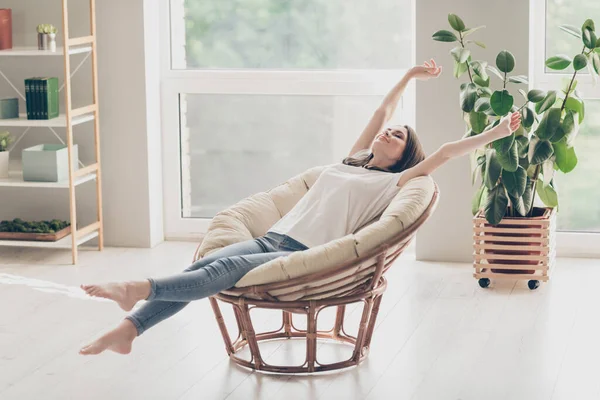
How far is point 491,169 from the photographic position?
421 centimetres

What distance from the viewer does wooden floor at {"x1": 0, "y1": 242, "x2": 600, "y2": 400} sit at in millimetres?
3174

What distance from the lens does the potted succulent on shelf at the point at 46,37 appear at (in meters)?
4.80

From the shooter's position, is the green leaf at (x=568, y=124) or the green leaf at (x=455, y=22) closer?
the green leaf at (x=568, y=124)

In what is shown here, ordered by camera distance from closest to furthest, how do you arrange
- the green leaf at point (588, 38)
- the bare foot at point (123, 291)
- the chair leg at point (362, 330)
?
the bare foot at point (123, 291)
the chair leg at point (362, 330)
the green leaf at point (588, 38)

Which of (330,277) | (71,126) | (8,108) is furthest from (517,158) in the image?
(8,108)

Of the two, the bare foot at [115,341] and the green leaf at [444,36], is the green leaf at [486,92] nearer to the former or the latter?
the green leaf at [444,36]

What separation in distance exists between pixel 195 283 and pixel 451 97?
84.5 inches

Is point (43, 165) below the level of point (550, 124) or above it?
below

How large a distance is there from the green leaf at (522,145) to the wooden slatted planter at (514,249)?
30 centimetres

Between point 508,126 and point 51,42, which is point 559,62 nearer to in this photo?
point 508,126

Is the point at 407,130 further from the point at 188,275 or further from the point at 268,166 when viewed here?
the point at 268,166

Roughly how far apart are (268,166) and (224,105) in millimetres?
407

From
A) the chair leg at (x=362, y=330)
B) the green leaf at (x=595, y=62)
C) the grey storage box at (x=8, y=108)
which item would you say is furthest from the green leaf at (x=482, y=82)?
the grey storage box at (x=8, y=108)

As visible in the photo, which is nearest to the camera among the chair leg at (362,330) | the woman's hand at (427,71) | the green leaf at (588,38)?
the chair leg at (362,330)
